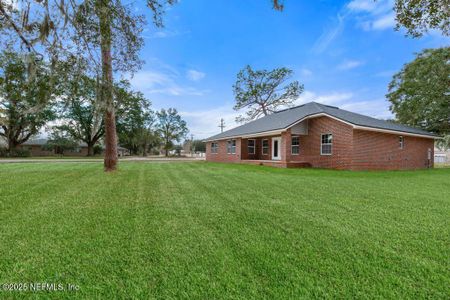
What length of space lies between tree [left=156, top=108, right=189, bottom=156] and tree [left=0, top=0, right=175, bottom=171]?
4613 centimetres

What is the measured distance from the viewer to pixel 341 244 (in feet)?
8.89

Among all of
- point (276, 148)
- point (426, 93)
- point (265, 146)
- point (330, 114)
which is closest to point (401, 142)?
point (330, 114)

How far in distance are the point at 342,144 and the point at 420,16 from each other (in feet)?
23.3

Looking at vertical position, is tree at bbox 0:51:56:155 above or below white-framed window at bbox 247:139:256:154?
above

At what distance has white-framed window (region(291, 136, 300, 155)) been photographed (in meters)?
15.3

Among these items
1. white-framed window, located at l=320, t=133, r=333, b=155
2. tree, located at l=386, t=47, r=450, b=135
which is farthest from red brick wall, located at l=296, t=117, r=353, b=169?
tree, located at l=386, t=47, r=450, b=135

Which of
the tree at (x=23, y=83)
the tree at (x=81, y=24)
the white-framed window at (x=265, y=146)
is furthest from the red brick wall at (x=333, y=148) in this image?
the tree at (x=23, y=83)

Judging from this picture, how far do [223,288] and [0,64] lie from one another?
7.28m

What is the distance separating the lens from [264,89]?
2958 cm

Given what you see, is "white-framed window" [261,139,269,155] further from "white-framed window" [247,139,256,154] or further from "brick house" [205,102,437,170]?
"white-framed window" [247,139,256,154]

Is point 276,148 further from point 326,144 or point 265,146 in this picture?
point 326,144

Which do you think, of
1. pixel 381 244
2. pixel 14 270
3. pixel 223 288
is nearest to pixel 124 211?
pixel 14 270

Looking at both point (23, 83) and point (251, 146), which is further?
point (251, 146)

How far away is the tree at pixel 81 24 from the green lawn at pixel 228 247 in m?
3.66
